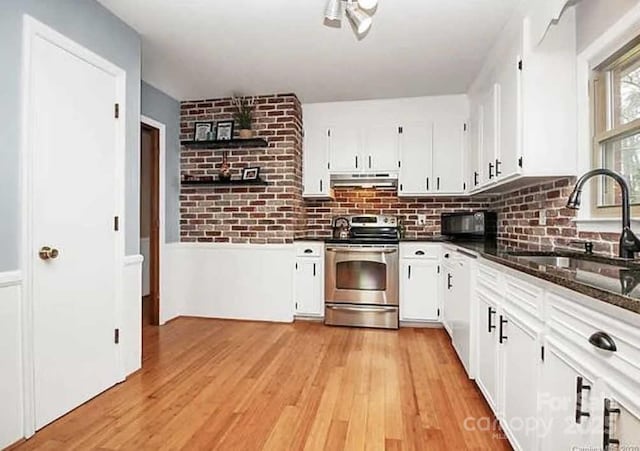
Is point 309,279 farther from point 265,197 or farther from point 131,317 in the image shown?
point 131,317

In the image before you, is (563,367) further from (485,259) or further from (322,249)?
(322,249)

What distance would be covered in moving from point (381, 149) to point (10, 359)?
3616mm

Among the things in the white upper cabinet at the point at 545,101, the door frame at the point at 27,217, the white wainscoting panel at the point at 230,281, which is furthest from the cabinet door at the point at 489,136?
the door frame at the point at 27,217

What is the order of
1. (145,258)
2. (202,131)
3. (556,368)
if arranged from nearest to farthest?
(556,368) < (202,131) < (145,258)

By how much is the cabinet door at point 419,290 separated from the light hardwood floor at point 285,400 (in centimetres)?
43

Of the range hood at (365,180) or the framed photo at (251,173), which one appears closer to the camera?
the framed photo at (251,173)

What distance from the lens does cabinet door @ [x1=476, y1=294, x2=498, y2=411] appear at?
1.97 metres

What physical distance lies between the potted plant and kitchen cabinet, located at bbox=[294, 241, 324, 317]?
1319mm

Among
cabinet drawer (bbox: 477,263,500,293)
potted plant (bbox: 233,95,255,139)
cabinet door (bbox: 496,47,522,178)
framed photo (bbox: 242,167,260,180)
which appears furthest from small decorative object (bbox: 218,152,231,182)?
cabinet drawer (bbox: 477,263,500,293)

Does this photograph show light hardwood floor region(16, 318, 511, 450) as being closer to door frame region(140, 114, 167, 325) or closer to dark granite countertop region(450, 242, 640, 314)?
door frame region(140, 114, 167, 325)

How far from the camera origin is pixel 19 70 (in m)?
1.87

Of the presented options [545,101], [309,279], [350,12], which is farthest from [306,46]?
[309,279]

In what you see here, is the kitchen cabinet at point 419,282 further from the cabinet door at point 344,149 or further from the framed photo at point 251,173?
the framed photo at point 251,173

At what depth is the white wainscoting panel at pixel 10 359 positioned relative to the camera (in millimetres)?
1788
